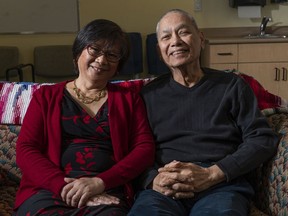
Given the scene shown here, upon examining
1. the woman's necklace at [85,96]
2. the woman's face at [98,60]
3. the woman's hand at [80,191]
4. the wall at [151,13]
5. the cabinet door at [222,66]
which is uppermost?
the wall at [151,13]

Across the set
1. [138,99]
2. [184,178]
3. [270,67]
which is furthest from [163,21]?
[270,67]

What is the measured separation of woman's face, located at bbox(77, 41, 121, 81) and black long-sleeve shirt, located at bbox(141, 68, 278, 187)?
247mm

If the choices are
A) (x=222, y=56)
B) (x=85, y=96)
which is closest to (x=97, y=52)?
(x=85, y=96)

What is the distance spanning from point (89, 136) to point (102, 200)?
0.90 ft

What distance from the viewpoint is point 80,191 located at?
1.39 metres

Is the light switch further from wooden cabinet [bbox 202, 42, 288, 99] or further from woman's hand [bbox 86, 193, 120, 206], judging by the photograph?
woman's hand [bbox 86, 193, 120, 206]

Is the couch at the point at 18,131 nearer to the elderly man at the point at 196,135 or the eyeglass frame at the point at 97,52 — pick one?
the elderly man at the point at 196,135

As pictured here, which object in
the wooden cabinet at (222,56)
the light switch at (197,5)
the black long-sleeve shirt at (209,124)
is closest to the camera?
the black long-sleeve shirt at (209,124)

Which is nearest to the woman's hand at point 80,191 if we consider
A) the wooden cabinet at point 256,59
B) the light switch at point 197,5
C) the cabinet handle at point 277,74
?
the wooden cabinet at point 256,59

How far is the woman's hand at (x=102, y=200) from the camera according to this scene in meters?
1.40

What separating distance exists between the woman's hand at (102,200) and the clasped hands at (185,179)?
17 centimetres

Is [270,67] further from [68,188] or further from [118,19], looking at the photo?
[68,188]

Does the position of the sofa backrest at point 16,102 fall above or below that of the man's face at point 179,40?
below

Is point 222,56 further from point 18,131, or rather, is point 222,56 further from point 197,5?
point 18,131
